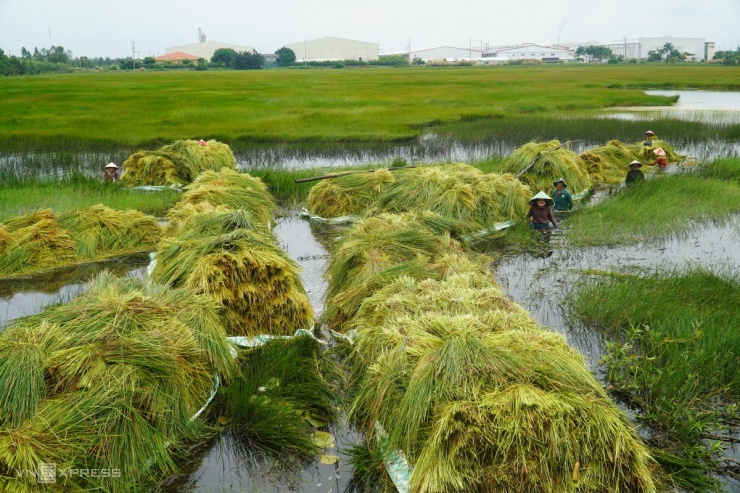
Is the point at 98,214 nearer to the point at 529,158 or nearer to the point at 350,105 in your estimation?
the point at 529,158

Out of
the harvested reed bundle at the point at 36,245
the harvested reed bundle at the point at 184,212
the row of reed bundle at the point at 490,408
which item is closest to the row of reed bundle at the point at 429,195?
the harvested reed bundle at the point at 184,212

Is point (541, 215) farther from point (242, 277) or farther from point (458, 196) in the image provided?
point (242, 277)

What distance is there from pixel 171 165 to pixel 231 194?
11.2ft

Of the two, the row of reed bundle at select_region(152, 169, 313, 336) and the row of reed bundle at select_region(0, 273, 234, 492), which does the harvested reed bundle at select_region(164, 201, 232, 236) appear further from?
the row of reed bundle at select_region(0, 273, 234, 492)

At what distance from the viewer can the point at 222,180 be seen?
32.0 feet

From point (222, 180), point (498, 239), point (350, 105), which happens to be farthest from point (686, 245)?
point (350, 105)

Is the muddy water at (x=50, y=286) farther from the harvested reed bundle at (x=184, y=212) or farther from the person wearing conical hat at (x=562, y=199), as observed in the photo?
the person wearing conical hat at (x=562, y=199)

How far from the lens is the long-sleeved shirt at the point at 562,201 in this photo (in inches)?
409

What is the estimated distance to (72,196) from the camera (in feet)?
35.8

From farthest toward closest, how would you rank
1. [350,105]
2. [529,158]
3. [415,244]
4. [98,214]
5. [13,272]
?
[350,105]
[529,158]
[98,214]
[13,272]
[415,244]

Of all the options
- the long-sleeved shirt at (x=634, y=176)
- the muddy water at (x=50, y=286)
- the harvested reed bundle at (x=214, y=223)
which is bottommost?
the muddy water at (x=50, y=286)

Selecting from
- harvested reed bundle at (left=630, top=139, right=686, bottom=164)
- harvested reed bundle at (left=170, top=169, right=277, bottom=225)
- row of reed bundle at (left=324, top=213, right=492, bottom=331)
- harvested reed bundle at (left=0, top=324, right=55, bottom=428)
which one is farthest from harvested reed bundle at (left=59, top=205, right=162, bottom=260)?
harvested reed bundle at (left=630, top=139, right=686, bottom=164)

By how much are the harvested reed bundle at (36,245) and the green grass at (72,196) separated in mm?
1427

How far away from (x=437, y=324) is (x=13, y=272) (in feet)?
19.0
